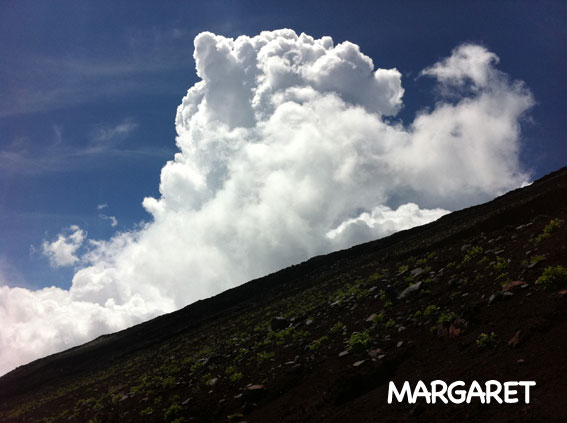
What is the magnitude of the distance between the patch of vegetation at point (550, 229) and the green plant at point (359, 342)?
1016 cm

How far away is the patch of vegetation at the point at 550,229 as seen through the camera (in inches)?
758

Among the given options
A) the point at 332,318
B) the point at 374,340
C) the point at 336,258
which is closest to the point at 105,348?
the point at 336,258

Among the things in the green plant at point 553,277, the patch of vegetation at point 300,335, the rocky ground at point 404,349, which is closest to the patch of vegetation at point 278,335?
the rocky ground at point 404,349

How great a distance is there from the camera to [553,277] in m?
14.2

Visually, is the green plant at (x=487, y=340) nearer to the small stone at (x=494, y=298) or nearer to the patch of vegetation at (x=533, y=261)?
the small stone at (x=494, y=298)

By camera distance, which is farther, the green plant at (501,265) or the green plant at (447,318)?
the green plant at (501,265)

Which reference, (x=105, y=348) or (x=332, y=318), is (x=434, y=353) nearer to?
(x=332, y=318)

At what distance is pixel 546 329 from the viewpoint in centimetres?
1218

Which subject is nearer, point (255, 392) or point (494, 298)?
point (494, 298)

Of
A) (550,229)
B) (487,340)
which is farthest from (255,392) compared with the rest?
(550,229)

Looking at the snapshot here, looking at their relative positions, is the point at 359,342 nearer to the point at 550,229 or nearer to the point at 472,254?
the point at 472,254

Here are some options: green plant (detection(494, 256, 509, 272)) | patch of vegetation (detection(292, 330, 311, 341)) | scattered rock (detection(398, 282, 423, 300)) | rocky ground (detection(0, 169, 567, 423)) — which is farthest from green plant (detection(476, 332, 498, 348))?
patch of vegetation (detection(292, 330, 311, 341))

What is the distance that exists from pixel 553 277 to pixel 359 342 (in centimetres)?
822

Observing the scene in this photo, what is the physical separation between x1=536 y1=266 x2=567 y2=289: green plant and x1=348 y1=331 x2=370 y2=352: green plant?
739 centimetres
